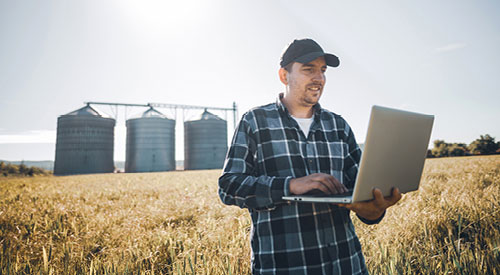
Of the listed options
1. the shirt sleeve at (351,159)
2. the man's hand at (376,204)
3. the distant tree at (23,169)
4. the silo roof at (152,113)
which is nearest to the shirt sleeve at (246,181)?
the man's hand at (376,204)

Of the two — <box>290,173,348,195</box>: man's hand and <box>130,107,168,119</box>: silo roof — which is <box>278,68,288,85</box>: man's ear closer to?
<box>290,173,348,195</box>: man's hand

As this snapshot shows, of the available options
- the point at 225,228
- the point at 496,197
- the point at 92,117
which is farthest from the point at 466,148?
the point at 92,117

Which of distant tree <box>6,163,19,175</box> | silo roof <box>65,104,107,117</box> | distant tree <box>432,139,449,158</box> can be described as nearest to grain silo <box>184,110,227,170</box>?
silo roof <box>65,104,107,117</box>

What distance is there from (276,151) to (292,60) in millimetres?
589

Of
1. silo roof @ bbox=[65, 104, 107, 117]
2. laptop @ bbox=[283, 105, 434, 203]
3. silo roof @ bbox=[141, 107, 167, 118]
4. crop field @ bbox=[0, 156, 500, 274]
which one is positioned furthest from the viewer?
silo roof @ bbox=[141, 107, 167, 118]

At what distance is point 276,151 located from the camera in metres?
1.59

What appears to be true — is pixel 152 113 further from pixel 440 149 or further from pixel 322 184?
pixel 440 149

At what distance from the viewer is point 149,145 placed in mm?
30688

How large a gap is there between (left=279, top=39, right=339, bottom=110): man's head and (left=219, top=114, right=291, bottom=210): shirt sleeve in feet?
1.26

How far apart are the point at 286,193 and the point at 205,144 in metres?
33.4

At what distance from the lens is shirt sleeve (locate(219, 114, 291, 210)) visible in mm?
1346

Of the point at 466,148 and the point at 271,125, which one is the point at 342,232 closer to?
the point at 271,125

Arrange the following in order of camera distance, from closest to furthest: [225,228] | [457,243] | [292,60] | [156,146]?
[292,60] < [457,243] < [225,228] < [156,146]

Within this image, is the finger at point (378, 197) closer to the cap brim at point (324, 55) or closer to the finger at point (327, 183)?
the finger at point (327, 183)
